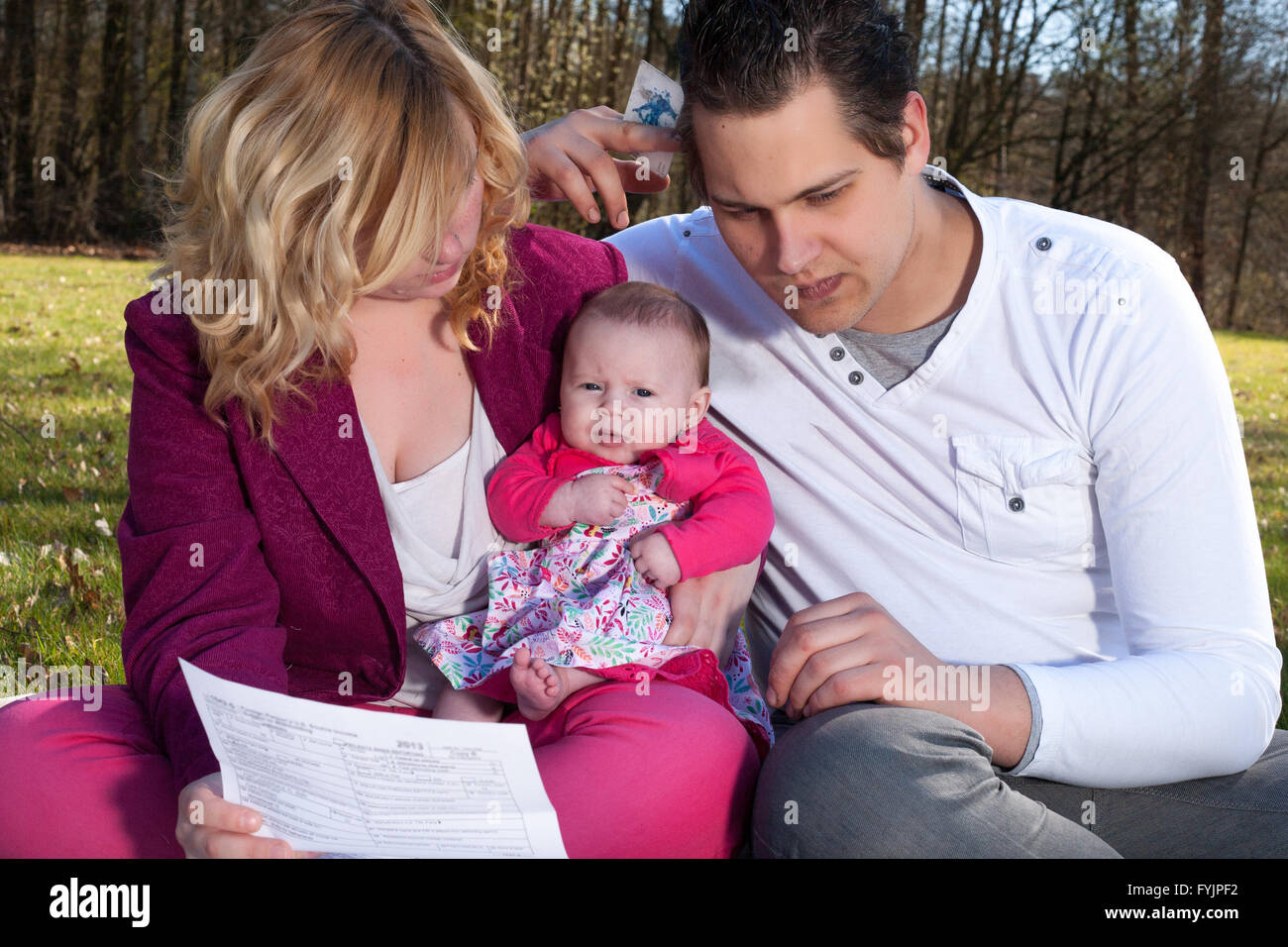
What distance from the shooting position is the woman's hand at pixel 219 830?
6.23 ft

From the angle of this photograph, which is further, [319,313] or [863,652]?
[319,313]

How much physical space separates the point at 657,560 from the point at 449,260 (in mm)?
723

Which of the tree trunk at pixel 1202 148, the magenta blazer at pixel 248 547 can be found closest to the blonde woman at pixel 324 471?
the magenta blazer at pixel 248 547

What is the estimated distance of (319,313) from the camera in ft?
7.72

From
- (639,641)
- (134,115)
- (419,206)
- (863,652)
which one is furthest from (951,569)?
(134,115)

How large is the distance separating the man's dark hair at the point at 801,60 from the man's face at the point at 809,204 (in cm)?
3

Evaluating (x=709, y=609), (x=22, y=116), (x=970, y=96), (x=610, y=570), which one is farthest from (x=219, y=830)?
(x=22, y=116)

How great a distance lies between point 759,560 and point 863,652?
2.17 ft

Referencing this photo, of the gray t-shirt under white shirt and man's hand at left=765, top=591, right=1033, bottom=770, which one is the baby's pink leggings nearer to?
man's hand at left=765, top=591, right=1033, bottom=770

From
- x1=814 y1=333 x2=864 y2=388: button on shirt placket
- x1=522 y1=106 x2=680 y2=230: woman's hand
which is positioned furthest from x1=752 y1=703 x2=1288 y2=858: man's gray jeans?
x1=522 y1=106 x2=680 y2=230: woman's hand

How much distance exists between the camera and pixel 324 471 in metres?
2.43

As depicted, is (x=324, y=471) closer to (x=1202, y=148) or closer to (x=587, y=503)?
(x=587, y=503)

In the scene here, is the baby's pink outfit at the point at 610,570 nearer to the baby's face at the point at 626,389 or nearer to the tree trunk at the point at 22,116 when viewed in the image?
the baby's face at the point at 626,389
